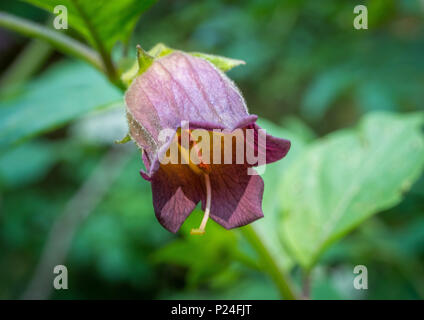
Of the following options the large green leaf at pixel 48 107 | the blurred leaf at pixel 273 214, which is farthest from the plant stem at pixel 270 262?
the large green leaf at pixel 48 107

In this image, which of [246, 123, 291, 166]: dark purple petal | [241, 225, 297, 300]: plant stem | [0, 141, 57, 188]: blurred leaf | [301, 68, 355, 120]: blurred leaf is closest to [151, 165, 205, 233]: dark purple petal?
[246, 123, 291, 166]: dark purple petal

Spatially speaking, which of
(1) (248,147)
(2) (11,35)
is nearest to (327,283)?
(1) (248,147)

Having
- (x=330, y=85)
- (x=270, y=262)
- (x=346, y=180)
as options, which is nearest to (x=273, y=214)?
(x=346, y=180)

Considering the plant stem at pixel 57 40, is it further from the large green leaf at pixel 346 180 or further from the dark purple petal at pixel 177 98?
the large green leaf at pixel 346 180

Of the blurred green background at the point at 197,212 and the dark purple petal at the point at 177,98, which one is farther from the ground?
the blurred green background at the point at 197,212

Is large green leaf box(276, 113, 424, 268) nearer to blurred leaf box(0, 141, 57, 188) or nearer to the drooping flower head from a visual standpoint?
the drooping flower head
